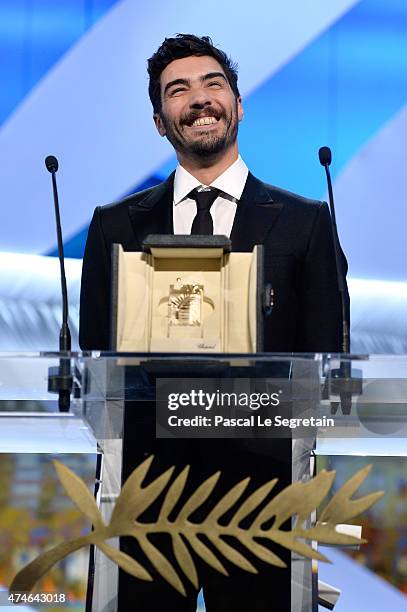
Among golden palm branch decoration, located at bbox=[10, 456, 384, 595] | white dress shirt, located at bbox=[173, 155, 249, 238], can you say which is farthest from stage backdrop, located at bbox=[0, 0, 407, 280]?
golden palm branch decoration, located at bbox=[10, 456, 384, 595]

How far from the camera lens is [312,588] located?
1566 mm

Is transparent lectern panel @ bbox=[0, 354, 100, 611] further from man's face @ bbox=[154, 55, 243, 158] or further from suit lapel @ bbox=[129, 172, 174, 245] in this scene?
man's face @ bbox=[154, 55, 243, 158]

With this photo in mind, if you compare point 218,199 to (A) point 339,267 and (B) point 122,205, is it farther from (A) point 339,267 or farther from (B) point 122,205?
(A) point 339,267

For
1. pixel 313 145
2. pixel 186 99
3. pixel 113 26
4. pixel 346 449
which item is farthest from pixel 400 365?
pixel 113 26

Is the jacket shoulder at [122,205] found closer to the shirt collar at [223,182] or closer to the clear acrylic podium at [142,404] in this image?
the shirt collar at [223,182]

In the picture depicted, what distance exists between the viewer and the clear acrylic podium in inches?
59.1

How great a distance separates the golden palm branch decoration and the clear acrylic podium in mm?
48

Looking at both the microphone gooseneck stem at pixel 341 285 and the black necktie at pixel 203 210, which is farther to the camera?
the black necktie at pixel 203 210

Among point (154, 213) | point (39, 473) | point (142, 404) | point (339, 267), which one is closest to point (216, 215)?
point (154, 213)

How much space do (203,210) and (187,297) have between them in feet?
1.82

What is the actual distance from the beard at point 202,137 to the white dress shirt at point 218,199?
0.05 metres

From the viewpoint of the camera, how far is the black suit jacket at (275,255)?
2.20 metres

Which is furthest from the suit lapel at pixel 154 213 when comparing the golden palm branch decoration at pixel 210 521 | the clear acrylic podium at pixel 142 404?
the golden palm branch decoration at pixel 210 521

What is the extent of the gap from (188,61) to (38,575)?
1.45 meters
